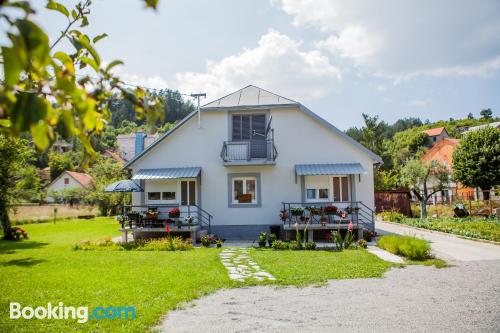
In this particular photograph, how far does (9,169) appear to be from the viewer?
18.6 meters

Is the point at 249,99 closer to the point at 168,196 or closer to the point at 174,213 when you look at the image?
the point at 168,196

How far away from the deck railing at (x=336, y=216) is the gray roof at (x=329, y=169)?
1.36 metres

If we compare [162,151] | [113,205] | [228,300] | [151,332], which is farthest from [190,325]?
[113,205]

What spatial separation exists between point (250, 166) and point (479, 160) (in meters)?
23.6

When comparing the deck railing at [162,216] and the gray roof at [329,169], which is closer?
the gray roof at [329,169]

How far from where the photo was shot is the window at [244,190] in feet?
60.1

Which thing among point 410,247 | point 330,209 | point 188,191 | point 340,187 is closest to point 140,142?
point 188,191

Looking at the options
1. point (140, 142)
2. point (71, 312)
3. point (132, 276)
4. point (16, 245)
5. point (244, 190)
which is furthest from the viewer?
point (140, 142)

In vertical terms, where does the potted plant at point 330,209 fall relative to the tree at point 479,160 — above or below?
below

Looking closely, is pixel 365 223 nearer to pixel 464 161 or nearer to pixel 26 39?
pixel 26 39

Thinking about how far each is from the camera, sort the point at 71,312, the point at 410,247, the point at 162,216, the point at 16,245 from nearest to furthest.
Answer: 1. the point at 71,312
2. the point at 410,247
3. the point at 16,245
4. the point at 162,216

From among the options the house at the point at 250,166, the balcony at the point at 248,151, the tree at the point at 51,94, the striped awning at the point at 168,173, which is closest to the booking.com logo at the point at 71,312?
the tree at the point at 51,94

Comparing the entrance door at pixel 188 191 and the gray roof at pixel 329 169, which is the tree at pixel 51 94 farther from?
the entrance door at pixel 188 191

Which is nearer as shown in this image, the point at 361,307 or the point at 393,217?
the point at 361,307
